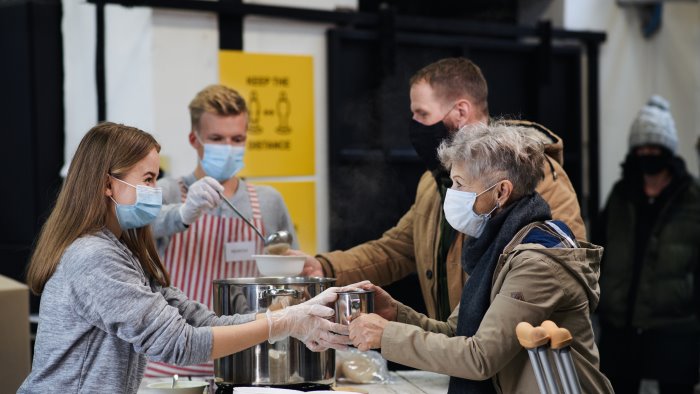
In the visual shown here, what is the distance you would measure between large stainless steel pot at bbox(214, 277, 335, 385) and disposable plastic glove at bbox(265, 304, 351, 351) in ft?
0.11

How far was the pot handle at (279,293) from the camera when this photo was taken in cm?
217

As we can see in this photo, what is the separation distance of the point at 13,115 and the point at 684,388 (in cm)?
377

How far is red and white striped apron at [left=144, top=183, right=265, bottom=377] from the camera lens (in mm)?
2945

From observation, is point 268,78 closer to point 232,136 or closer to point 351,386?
point 232,136

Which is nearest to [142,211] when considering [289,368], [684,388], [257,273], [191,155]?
[289,368]

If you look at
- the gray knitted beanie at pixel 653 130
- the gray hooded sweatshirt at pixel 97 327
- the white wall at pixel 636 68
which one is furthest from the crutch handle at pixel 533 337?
the white wall at pixel 636 68

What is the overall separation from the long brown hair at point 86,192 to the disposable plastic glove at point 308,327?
1.63 ft

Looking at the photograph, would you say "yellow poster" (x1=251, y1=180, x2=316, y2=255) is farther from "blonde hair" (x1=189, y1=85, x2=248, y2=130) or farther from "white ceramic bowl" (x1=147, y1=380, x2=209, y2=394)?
"white ceramic bowl" (x1=147, y1=380, x2=209, y2=394)

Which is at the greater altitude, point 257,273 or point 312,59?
point 312,59

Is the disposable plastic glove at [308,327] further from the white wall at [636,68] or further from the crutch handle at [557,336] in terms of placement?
the white wall at [636,68]

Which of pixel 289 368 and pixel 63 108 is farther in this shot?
pixel 63 108

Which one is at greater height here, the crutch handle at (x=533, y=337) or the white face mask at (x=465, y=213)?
the white face mask at (x=465, y=213)

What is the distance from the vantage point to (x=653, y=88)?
18.2ft

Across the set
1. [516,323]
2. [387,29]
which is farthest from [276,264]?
[387,29]
